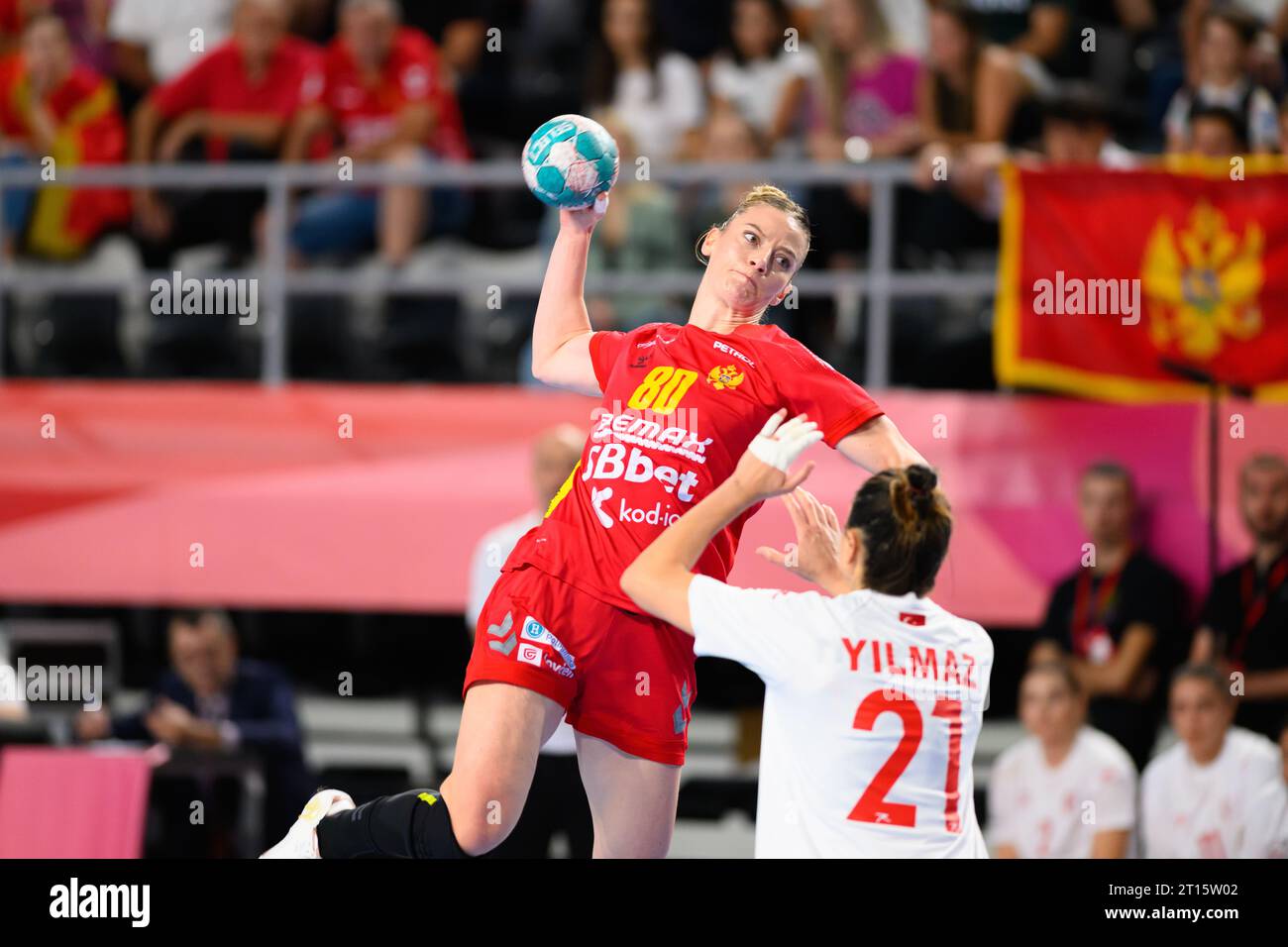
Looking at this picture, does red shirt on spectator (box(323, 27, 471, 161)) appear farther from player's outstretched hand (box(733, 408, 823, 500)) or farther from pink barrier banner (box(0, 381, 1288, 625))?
player's outstretched hand (box(733, 408, 823, 500))

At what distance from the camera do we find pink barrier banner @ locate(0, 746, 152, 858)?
8.15 m

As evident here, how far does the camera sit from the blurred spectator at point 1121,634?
7.95 meters

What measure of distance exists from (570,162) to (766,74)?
5.51m

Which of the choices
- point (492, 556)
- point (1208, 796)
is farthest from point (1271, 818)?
point (492, 556)

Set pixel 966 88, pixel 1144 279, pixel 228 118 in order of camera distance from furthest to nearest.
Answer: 1. pixel 228 118
2. pixel 966 88
3. pixel 1144 279

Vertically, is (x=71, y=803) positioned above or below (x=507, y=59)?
below

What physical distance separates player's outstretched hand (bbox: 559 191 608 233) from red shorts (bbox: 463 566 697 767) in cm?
103

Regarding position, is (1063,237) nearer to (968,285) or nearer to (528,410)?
(968,285)

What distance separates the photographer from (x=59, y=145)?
11.1m

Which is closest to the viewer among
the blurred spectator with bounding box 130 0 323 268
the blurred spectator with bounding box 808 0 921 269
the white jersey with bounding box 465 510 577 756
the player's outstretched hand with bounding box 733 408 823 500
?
the player's outstretched hand with bounding box 733 408 823 500

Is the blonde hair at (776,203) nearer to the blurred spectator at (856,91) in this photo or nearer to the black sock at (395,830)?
the black sock at (395,830)

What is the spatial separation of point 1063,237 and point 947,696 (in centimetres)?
484

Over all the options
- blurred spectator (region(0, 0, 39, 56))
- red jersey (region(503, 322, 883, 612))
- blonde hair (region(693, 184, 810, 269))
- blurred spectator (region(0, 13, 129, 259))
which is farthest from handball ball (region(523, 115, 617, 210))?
blurred spectator (region(0, 0, 39, 56))

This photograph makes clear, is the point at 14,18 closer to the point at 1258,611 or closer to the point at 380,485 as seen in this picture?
the point at 380,485
